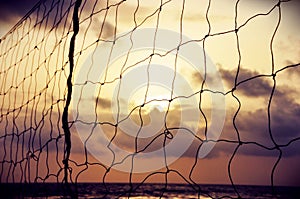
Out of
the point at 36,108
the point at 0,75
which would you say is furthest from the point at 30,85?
the point at 0,75

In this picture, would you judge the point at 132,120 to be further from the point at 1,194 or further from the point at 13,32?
the point at 1,194

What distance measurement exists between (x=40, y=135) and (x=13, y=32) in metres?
1.34

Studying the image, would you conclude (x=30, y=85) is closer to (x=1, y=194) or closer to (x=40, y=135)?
(x=40, y=135)

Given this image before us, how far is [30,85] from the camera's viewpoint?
3.13 m

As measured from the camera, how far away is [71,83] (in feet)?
7.01

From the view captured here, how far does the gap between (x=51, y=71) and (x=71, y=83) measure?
2.66 feet

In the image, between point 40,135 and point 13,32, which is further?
point 13,32

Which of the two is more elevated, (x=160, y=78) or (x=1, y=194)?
(x=160, y=78)

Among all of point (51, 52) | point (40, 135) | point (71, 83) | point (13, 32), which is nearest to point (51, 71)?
point (51, 52)

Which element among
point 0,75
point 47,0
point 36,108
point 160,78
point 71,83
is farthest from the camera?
point 0,75

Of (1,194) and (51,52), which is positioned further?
(1,194)

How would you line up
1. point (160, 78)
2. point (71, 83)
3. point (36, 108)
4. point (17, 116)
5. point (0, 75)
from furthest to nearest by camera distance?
point (0, 75)
point (17, 116)
point (36, 108)
point (160, 78)
point (71, 83)

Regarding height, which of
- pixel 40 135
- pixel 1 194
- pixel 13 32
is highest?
pixel 13 32

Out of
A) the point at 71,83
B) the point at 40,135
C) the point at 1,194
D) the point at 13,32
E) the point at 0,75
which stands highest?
the point at 13,32
